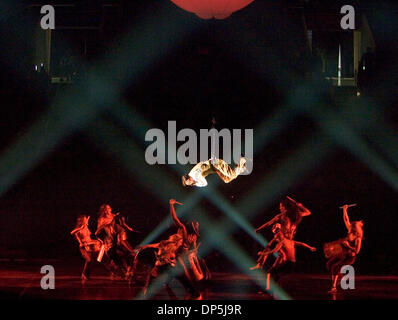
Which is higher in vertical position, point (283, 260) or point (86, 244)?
point (86, 244)

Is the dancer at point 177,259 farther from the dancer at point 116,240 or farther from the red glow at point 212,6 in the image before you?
the red glow at point 212,6

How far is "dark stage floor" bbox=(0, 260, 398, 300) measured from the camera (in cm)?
855

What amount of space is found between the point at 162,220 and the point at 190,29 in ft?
14.2

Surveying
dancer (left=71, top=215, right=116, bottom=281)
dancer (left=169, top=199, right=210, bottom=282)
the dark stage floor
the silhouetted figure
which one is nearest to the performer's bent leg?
dancer (left=169, top=199, right=210, bottom=282)

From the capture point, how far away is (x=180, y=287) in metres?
9.83

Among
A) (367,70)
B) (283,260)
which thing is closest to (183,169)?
(367,70)

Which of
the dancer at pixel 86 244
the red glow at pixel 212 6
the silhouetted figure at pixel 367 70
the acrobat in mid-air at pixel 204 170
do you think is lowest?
the dancer at pixel 86 244

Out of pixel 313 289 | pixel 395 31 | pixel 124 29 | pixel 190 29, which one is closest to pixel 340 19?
pixel 395 31

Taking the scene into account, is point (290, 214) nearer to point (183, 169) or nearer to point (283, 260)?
point (283, 260)

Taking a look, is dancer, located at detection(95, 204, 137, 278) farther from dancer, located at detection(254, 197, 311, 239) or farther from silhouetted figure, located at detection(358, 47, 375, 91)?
silhouetted figure, located at detection(358, 47, 375, 91)

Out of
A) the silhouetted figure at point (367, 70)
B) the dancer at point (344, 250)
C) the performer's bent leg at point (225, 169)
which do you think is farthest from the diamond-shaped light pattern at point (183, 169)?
the dancer at point (344, 250)

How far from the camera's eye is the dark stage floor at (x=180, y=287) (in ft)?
28.1

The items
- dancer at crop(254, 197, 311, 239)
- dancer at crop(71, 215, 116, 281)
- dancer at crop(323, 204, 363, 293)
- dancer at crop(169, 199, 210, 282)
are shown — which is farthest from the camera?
dancer at crop(71, 215, 116, 281)

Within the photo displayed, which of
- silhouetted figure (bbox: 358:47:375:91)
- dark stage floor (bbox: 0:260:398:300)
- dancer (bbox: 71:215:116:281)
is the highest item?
silhouetted figure (bbox: 358:47:375:91)
